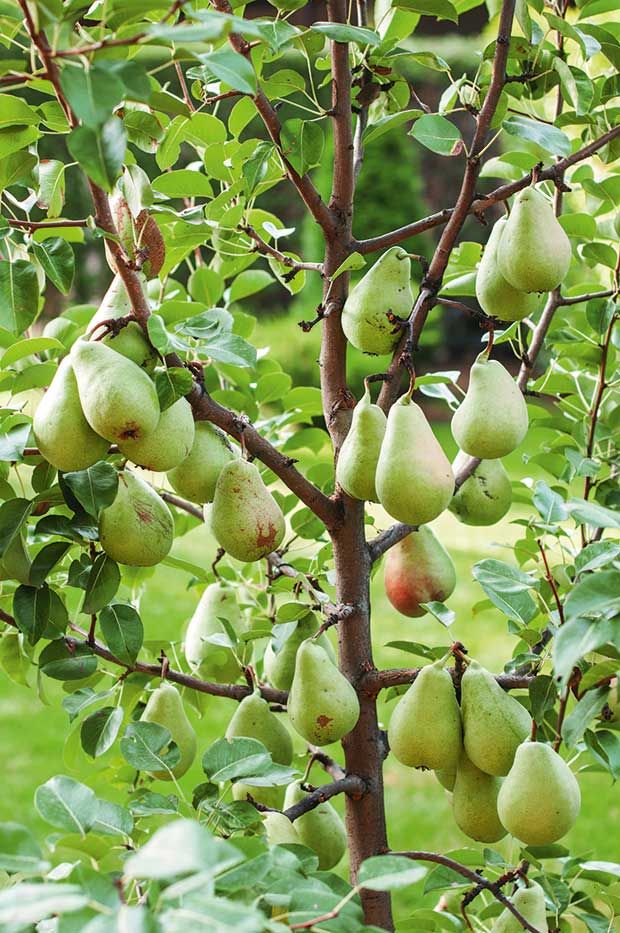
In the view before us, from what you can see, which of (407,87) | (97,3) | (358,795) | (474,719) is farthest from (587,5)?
(358,795)

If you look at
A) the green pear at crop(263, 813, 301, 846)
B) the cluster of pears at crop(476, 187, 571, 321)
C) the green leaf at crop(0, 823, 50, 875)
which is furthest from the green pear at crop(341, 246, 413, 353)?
the green leaf at crop(0, 823, 50, 875)

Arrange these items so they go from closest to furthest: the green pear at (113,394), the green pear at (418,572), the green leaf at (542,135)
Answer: the green pear at (113,394) → the green leaf at (542,135) → the green pear at (418,572)

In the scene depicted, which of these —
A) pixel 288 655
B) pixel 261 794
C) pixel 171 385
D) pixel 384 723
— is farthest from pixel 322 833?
pixel 384 723

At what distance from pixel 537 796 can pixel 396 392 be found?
391mm

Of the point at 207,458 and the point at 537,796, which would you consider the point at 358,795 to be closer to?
the point at 537,796

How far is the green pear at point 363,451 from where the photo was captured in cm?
94

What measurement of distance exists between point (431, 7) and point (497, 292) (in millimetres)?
259

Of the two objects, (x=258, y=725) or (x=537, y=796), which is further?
(x=258, y=725)

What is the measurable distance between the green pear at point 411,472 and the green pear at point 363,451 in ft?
0.18

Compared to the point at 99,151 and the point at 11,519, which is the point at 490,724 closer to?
the point at 11,519

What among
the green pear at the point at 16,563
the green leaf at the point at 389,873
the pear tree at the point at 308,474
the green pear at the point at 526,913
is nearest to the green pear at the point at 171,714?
the pear tree at the point at 308,474

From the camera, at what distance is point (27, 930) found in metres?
0.61

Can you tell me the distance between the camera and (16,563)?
0.91 meters

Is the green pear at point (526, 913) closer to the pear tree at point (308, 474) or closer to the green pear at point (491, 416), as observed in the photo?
the pear tree at point (308, 474)
